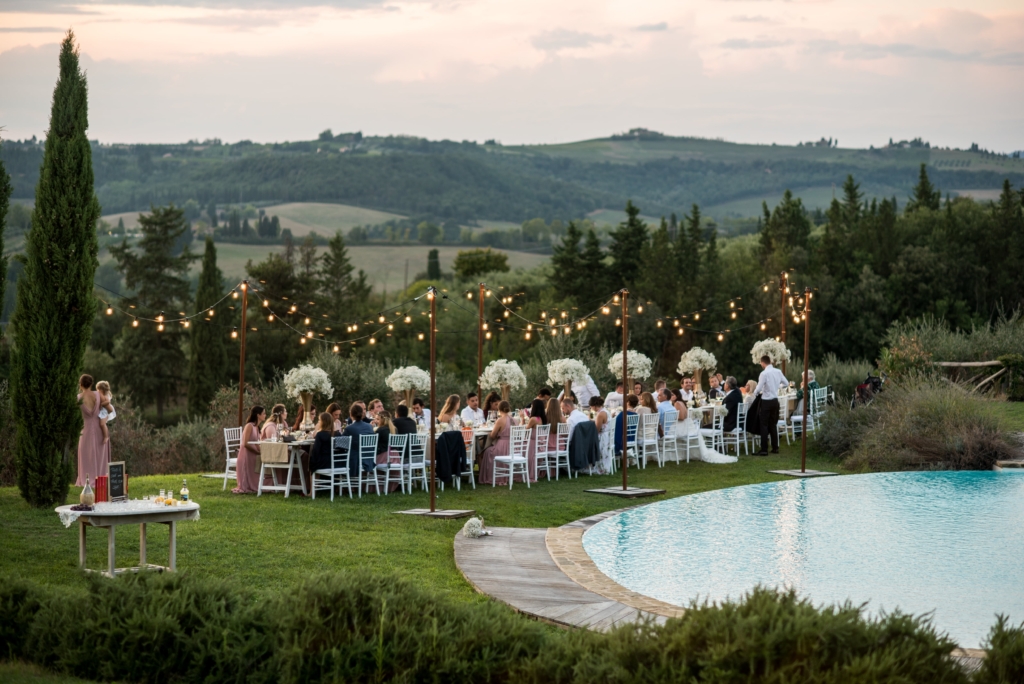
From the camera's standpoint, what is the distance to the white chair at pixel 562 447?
1566 centimetres

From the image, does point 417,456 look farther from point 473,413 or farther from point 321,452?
point 473,413

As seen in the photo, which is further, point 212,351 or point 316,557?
point 212,351

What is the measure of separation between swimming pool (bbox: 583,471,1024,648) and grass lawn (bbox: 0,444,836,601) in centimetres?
97

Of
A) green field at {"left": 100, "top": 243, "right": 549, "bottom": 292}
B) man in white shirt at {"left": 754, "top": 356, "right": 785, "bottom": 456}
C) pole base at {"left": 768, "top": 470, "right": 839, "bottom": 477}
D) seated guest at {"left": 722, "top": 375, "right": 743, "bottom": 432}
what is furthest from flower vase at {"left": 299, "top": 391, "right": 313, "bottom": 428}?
green field at {"left": 100, "top": 243, "right": 549, "bottom": 292}

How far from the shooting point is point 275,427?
1409 centimetres

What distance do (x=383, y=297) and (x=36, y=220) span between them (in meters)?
52.6

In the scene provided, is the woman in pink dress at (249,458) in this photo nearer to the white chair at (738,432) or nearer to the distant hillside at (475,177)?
the white chair at (738,432)

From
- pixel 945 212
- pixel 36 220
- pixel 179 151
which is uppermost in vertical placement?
pixel 179 151

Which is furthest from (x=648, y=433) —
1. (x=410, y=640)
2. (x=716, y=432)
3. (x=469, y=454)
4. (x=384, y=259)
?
(x=384, y=259)

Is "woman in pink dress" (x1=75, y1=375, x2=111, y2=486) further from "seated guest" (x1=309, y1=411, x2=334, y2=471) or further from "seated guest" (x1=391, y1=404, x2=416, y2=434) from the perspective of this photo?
"seated guest" (x1=391, y1=404, x2=416, y2=434)

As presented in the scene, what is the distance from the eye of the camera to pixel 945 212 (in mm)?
50094

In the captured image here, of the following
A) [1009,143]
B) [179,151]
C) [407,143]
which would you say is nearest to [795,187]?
[407,143]

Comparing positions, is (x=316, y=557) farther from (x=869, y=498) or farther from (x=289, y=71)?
(x=289, y=71)

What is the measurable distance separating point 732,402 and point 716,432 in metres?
0.75
